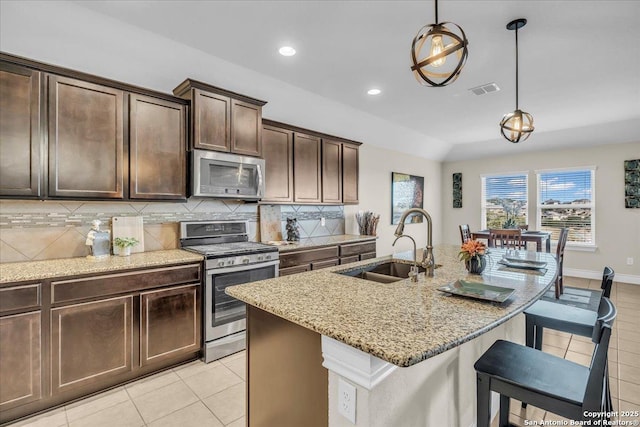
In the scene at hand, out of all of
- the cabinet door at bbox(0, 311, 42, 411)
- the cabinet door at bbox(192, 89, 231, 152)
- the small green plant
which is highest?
the cabinet door at bbox(192, 89, 231, 152)

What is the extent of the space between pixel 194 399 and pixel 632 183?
7.32 m

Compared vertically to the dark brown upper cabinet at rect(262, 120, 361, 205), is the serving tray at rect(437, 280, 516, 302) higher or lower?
lower

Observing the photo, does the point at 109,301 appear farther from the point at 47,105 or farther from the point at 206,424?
the point at 47,105

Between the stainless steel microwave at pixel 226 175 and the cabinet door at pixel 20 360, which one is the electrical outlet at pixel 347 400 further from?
Answer: the stainless steel microwave at pixel 226 175

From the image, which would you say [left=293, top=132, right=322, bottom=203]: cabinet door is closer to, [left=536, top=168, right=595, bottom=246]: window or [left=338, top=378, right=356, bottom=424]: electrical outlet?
[left=338, top=378, right=356, bottom=424]: electrical outlet

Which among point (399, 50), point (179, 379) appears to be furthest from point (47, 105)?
point (399, 50)

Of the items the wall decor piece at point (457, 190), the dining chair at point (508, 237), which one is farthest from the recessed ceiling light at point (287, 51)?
the wall decor piece at point (457, 190)

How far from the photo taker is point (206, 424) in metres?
2.02

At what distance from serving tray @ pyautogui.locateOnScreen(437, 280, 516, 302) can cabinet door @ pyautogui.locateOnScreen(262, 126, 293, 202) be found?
102 inches

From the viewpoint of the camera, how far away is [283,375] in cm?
142

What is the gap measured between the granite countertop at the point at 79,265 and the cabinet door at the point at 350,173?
2532 millimetres

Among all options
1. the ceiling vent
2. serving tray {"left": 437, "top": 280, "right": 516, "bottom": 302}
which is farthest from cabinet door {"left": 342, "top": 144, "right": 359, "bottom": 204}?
serving tray {"left": 437, "top": 280, "right": 516, "bottom": 302}

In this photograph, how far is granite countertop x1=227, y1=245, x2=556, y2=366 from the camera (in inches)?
38.2

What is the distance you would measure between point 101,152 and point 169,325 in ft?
4.94
